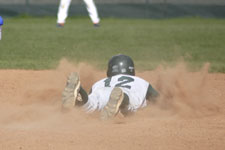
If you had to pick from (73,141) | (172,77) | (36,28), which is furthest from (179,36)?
(73,141)

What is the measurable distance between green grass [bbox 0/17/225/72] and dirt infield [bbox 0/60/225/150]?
2819 mm

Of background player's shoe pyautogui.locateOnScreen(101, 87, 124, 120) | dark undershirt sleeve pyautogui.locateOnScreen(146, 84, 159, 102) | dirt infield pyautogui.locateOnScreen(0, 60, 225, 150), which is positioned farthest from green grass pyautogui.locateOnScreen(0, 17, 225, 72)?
background player's shoe pyautogui.locateOnScreen(101, 87, 124, 120)

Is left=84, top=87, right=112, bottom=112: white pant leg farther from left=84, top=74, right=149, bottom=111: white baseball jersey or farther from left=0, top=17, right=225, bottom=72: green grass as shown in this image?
left=0, top=17, right=225, bottom=72: green grass

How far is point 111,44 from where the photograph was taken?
15578 mm

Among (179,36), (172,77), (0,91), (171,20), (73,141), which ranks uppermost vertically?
(73,141)

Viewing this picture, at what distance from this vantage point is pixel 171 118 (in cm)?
658

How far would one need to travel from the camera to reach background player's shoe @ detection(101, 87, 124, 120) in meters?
6.11

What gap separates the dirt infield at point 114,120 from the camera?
5102mm

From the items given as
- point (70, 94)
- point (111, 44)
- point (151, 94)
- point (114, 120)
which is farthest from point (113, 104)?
point (111, 44)

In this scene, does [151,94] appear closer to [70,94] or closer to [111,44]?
[70,94]

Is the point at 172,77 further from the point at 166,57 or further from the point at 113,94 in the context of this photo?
the point at 166,57

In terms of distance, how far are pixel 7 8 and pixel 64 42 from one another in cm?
1114

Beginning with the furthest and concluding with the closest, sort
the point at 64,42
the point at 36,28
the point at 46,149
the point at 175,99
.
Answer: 1. the point at 36,28
2. the point at 64,42
3. the point at 175,99
4. the point at 46,149

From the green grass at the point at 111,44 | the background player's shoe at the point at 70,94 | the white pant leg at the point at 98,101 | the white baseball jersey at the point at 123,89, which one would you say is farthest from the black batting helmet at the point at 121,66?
the green grass at the point at 111,44
